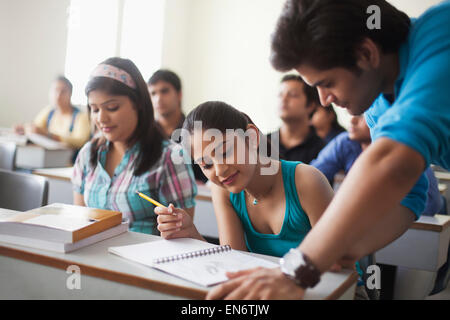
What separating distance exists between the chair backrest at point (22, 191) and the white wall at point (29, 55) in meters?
3.70

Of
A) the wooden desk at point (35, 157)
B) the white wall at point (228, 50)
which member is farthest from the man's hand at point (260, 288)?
the white wall at point (228, 50)

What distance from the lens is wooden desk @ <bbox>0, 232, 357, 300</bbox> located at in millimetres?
837

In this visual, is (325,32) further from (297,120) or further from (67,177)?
(297,120)

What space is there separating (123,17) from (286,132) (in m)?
4.03

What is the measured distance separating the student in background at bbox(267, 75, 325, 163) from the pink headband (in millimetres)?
1480

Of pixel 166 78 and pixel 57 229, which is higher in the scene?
pixel 166 78

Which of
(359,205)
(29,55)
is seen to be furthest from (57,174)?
(29,55)

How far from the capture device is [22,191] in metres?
1.72

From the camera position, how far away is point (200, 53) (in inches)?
304

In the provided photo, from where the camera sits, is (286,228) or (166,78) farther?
(166,78)

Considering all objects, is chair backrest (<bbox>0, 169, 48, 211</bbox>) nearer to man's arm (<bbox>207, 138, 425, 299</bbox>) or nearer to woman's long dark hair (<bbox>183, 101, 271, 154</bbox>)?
woman's long dark hair (<bbox>183, 101, 271, 154</bbox>)

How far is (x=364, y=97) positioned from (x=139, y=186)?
105 cm
